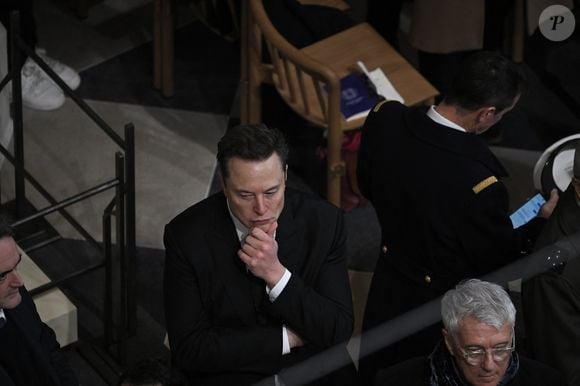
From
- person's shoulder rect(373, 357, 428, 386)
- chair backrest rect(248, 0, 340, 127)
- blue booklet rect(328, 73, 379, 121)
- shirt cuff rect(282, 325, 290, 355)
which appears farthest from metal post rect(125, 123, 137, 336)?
person's shoulder rect(373, 357, 428, 386)

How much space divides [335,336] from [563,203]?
77cm

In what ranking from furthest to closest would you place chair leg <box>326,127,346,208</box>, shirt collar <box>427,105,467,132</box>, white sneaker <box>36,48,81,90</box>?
1. white sneaker <box>36,48,81,90</box>
2. chair leg <box>326,127,346,208</box>
3. shirt collar <box>427,105,467,132</box>

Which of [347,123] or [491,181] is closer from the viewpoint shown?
[491,181]

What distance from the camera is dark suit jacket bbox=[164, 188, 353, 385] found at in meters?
3.49

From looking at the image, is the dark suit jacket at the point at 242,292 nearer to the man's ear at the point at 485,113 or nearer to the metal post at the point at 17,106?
the man's ear at the point at 485,113

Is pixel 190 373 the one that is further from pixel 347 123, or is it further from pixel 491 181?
pixel 347 123

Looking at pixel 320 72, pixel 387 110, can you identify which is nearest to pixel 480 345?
pixel 387 110

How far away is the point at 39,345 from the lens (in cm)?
380

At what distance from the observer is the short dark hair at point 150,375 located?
128 inches

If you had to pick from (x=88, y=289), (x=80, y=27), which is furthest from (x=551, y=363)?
(x=80, y=27)

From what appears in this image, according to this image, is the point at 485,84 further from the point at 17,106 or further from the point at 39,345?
the point at 17,106

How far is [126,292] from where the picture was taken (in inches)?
190

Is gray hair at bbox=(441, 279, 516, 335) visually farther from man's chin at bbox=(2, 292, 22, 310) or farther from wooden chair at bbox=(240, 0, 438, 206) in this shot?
wooden chair at bbox=(240, 0, 438, 206)

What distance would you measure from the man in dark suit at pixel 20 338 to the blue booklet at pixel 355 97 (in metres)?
A: 1.85
